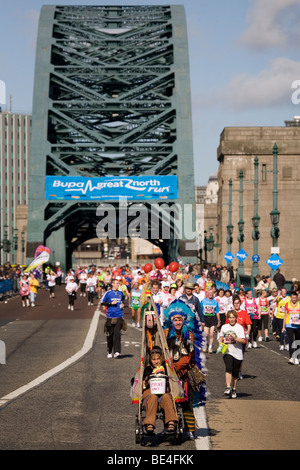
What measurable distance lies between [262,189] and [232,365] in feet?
222

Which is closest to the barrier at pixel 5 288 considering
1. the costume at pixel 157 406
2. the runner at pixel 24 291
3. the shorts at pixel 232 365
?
the runner at pixel 24 291

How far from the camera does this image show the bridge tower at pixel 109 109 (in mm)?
61062

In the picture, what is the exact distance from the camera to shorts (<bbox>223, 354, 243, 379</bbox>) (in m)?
14.3

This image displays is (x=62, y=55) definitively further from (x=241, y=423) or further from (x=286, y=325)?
(x=241, y=423)

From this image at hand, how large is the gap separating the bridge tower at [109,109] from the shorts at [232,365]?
44.9m

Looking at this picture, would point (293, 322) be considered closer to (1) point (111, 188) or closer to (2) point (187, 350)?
(2) point (187, 350)

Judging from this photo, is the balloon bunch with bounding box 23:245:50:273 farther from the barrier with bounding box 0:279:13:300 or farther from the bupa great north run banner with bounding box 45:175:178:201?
the bupa great north run banner with bounding box 45:175:178:201

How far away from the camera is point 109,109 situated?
6494 cm

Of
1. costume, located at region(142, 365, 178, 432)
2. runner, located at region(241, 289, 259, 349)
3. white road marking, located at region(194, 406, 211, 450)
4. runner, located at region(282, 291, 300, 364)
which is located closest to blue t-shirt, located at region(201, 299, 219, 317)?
runner, located at region(241, 289, 259, 349)

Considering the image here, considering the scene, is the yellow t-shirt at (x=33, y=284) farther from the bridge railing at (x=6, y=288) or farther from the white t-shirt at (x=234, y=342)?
the white t-shirt at (x=234, y=342)

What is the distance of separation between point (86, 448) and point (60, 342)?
13282 mm

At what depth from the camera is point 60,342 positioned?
76.1 feet

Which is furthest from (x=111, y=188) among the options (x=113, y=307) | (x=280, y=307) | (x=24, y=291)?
(x=113, y=307)

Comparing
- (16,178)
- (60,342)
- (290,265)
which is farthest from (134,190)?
(16,178)
